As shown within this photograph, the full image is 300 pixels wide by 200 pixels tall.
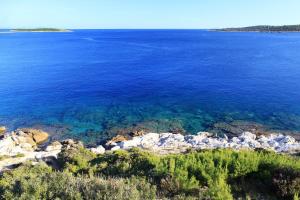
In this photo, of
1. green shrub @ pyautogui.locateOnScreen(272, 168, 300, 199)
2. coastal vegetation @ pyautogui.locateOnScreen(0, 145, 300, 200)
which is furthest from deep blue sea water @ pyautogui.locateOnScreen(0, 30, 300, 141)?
green shrub @ pyautogui.locateOnScreen(272, 168, 300, 199)

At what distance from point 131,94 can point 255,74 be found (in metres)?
29.2

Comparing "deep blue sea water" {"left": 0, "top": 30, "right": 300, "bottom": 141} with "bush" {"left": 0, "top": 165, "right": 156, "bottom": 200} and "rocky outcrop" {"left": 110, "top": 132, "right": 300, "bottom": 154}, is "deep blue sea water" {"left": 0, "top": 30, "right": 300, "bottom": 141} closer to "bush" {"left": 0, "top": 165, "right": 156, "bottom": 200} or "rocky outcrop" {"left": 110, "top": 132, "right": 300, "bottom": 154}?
"rocky outcrop" {"left": 110, "top": 132, "right": 300, "bottom": 154}

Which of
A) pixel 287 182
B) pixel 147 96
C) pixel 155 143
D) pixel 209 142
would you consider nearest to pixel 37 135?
pixel 155 143

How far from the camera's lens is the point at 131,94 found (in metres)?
47.0

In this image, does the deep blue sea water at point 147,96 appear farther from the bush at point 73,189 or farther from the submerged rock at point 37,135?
the bush at point 73,189

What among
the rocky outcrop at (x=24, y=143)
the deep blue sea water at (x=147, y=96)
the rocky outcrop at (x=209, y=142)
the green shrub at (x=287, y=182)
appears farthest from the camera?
the deep blue sea water at (x=147, y=96)

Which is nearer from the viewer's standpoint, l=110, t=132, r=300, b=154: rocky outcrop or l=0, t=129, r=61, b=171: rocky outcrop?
l=110, t=132, r=300, b=154: rocky outcrop

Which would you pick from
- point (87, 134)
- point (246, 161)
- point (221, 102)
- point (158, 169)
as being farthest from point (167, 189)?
point (221, 102)

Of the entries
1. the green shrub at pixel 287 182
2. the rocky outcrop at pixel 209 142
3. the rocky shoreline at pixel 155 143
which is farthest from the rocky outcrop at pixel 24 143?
the green shrub at pixel 287 182

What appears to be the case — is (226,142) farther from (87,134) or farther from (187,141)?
(87,134)

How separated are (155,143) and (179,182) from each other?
722 inches

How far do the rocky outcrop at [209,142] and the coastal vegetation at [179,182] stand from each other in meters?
12.5

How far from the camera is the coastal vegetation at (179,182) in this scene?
7.95m

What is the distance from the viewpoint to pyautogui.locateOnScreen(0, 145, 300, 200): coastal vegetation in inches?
313
